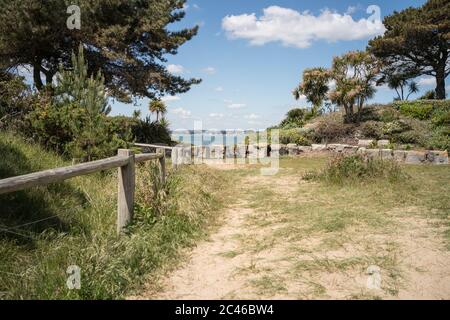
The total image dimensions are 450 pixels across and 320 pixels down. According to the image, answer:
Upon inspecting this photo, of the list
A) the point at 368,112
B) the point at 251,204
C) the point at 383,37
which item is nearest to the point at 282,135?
the point at 368,112

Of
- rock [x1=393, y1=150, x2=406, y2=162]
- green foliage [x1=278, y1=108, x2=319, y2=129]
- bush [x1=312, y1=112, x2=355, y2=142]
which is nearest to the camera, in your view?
rock [x1=393, y1=150, x2=406, y2=162]

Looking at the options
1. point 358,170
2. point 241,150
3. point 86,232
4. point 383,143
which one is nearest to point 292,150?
point 241,150

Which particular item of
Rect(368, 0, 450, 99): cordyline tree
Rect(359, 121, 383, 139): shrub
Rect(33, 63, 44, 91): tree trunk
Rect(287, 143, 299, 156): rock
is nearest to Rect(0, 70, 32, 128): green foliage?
Rect(33, 63, 44, 91): tree trunk

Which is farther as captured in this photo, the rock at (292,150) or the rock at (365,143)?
the rock at (292,150)

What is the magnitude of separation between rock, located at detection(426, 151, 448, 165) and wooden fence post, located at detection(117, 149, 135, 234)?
11134 millimetres

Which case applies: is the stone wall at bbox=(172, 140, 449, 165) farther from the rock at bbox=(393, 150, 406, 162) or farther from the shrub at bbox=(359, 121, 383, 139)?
the shrub at bbox=(359, 121, 383, 139)

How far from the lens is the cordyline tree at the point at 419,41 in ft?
86.6

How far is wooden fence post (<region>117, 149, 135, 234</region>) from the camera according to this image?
4.53 metres

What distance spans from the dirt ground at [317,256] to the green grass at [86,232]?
0.34 m

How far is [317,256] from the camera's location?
4.09 metres

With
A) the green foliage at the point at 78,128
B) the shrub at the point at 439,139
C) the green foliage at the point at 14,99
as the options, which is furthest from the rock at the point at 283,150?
the green foliage at the point at 14,99

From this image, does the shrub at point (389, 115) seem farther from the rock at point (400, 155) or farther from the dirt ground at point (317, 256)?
the dirt ground at point (317, 256)

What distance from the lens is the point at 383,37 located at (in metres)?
29.2
